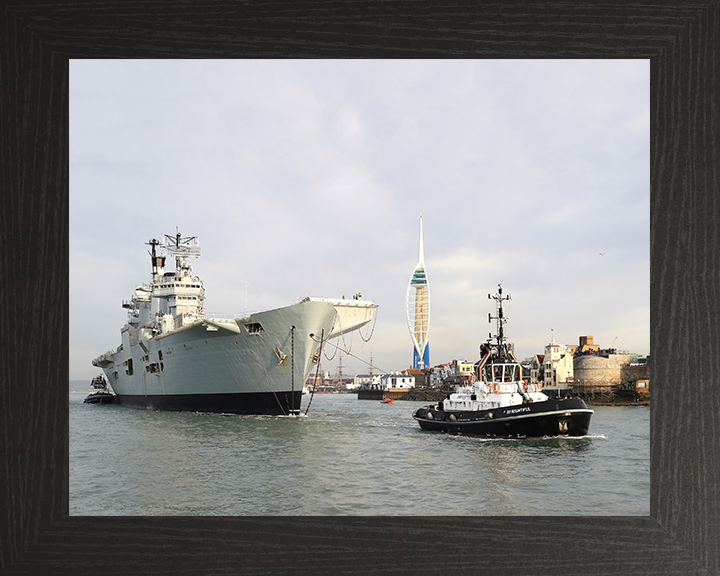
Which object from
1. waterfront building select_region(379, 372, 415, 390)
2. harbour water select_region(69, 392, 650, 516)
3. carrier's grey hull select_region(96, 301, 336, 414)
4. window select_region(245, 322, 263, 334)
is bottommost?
waterfront building select_region(379, 372, 415, 390)

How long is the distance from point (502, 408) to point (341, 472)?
436 centimetres

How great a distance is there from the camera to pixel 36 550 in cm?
202

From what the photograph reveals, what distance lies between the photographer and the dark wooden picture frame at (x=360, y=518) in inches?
79.3

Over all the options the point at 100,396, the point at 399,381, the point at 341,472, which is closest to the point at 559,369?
the point at 341,472

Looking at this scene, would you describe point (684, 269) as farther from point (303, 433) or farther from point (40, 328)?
point (303, 433)

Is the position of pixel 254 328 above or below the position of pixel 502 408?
above

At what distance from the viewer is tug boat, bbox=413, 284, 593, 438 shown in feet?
32.9

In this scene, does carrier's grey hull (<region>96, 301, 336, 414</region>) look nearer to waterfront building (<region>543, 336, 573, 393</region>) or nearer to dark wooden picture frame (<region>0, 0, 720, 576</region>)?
waterfront building (<region>543, 336, 573, 393</region>)

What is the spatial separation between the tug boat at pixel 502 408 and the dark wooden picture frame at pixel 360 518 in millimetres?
8271

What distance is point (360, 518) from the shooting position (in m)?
2.04

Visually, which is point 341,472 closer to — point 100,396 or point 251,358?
point 251,358

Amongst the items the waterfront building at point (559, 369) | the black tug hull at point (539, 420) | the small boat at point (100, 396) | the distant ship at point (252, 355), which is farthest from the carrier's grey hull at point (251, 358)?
the small boat at point (100, 396)

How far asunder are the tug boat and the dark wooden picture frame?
8.27 metres

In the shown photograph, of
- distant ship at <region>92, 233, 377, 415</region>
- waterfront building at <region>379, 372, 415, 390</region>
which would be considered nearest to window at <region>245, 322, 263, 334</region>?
distant ship at <region>92, 233, 377, 415</region>
